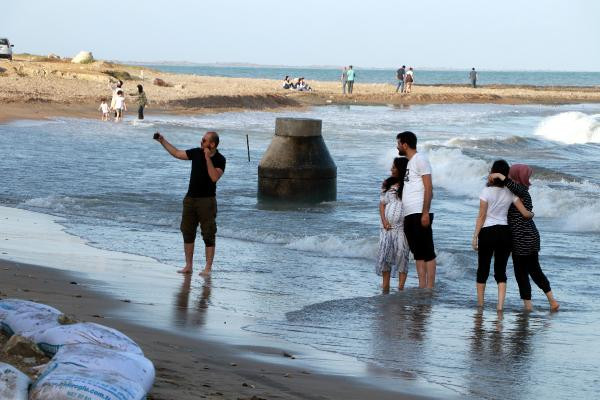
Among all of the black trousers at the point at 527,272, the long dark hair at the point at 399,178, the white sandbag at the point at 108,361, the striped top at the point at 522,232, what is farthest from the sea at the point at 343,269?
the white sandbag at the point at 108,361

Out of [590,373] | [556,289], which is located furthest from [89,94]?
[590,373]

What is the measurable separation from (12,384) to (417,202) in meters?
5.88

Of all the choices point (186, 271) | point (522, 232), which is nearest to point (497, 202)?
point (522, 232)

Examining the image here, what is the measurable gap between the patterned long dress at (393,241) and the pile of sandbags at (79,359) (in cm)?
485

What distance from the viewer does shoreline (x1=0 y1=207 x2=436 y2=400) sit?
230 inches

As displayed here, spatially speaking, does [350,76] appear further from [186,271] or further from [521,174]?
[521,174]

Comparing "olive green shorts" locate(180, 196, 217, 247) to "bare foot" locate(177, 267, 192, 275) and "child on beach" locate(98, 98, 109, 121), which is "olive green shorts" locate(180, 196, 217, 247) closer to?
"bare foot" locate(177, 267, 192, 275)

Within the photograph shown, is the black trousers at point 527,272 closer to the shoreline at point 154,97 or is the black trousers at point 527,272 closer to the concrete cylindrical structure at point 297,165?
the concrete cylindrical structure at point 297,165

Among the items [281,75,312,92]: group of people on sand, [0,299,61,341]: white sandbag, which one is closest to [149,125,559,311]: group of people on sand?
[0,299,61,341]: white sandbag

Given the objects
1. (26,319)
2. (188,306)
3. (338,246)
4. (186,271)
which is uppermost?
(26,319)

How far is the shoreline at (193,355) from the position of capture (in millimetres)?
5832

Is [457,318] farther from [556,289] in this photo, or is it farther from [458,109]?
[458,109]

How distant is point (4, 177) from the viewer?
20031 millimetres

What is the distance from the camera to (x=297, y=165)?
56.1 ft
